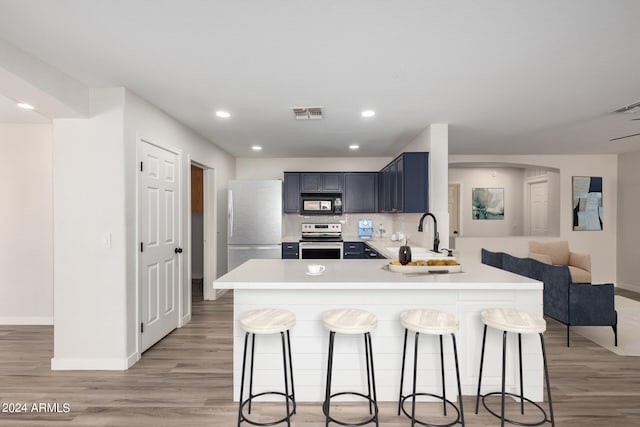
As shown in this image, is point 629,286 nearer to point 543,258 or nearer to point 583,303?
point 543,258

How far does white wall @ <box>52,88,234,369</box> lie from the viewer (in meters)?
2.93

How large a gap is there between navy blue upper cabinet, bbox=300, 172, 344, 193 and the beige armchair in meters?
3.40

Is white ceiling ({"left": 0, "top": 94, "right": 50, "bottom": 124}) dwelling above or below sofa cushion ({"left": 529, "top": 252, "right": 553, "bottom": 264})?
above

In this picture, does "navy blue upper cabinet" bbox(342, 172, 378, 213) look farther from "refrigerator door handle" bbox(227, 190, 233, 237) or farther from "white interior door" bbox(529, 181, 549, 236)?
"white interior door" bbox(529, 181, 549, 236)

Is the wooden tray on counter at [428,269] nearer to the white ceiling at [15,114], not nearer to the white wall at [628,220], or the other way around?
the white ceiling at [15,114]

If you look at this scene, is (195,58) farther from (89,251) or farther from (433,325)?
(433,325)

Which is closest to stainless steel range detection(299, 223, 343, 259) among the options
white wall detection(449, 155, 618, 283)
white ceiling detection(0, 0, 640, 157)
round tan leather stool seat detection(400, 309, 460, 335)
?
white ceiling detection(0, 0, 640, 157)

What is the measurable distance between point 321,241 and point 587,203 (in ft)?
16.1

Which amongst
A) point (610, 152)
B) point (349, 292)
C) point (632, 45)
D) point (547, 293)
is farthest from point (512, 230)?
point (349, 292)

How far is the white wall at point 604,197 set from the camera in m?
6.27

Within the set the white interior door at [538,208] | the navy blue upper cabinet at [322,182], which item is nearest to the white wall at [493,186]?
the white interior door at [538,208]

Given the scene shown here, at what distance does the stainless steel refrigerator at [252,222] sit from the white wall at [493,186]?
458 centimetres

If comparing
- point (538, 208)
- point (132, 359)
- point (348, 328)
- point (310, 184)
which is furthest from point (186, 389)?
point (538, 208)

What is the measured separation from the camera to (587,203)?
6.27 m
